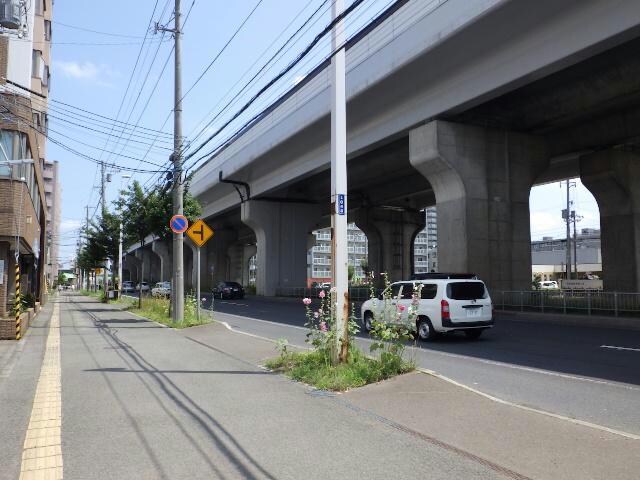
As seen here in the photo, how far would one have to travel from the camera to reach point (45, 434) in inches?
242

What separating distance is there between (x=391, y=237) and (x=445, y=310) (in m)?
39.8

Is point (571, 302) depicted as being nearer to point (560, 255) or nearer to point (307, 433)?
point (307, 433)

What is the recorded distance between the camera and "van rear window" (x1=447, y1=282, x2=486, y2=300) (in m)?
14.4

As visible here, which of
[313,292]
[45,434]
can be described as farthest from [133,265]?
[45,434]

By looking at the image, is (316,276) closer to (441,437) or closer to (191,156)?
(191,156)

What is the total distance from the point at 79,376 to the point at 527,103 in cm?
2052

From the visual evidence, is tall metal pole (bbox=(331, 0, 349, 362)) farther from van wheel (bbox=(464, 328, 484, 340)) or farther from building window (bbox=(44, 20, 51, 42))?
building window (bbox=(44, 20, 51, 42))

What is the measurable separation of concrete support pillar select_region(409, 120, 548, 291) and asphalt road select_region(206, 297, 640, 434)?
6.64 meters

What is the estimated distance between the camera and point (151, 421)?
659cm

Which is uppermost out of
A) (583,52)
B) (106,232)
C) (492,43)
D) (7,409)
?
(492,43)

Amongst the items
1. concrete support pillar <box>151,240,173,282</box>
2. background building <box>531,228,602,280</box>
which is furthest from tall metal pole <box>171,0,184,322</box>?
background building <box>531,228,602,280</box>

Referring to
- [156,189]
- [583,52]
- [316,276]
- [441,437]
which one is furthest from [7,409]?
[316,276]

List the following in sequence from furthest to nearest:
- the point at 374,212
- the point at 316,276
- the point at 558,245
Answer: the point at 316,276
the point at 558,245
the point at 374,212

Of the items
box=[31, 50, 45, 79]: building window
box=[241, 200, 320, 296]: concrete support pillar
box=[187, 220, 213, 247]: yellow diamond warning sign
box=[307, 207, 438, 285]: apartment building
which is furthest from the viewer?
box=[307, 207, 438, 285]: apartment building
